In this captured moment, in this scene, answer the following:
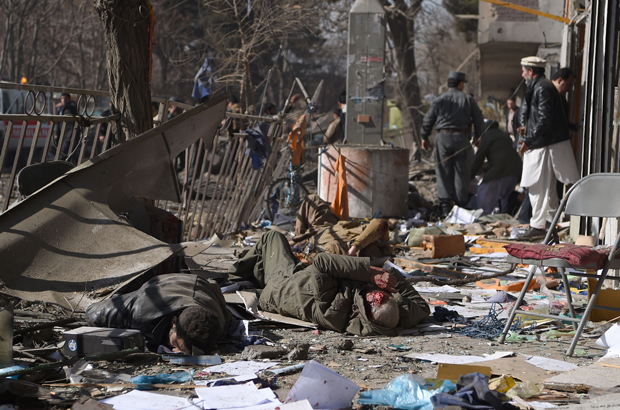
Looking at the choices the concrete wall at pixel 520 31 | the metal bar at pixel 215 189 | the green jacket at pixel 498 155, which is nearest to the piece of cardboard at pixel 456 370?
the metal bar at pixel 215 189

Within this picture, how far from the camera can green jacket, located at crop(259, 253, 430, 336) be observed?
4.85 m

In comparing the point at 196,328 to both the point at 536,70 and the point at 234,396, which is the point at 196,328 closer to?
the point at 234,396

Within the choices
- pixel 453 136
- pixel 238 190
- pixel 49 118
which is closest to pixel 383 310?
pixel 49 118

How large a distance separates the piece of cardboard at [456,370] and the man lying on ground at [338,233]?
116 inches

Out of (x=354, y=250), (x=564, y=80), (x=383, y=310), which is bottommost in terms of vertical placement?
(x=383, y=310)

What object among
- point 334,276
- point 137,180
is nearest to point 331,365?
point 334,276

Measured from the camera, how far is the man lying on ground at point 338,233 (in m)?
6.91

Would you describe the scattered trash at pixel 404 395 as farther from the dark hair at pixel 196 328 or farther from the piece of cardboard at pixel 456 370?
the dark hair at pixel 196 328

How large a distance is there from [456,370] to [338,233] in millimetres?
3796

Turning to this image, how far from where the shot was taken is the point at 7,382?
3.22 metres

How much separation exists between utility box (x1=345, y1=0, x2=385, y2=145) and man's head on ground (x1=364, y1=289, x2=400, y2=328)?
7.13m

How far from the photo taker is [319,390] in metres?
3.28

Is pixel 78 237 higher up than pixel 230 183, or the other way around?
pixel 230 183

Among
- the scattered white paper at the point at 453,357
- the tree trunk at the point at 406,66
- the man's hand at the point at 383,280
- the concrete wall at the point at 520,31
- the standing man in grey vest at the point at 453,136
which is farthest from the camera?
the tree trunk at the point at 406,66
